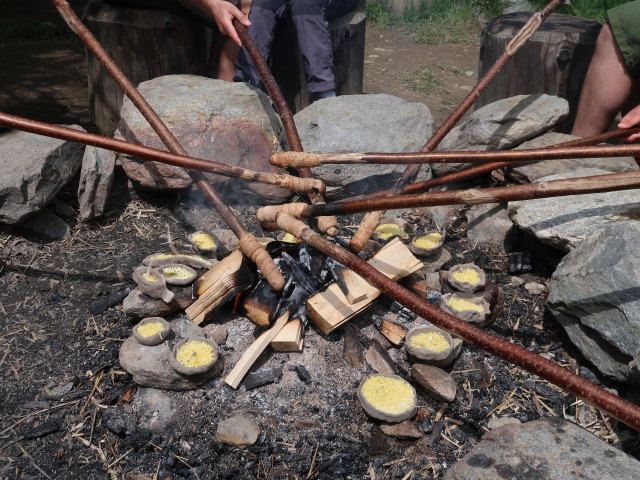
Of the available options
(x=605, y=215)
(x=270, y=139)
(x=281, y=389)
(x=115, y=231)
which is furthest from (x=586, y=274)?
(x=115, y=231)

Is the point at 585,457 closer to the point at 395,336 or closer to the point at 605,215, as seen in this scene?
the point at 395,336

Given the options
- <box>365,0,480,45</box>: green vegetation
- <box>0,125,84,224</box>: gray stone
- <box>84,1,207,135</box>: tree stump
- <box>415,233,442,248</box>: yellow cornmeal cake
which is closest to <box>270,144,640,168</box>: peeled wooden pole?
<box>415,233,442,248</box>: yellow cornmeal cake

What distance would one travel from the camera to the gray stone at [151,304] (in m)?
2.86

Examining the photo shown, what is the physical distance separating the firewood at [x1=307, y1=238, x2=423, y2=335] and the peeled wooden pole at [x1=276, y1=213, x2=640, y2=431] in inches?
10.7

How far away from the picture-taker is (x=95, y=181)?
146 inches

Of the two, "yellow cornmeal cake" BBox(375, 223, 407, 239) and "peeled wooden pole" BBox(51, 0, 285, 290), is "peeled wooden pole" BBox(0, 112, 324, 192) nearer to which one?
"peeled wooden pole" BBox(51, 0, 285, 290)

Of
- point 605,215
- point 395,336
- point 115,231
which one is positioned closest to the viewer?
point 395,336

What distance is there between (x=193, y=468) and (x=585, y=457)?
1.53 meters

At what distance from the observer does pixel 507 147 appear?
3.82 meters

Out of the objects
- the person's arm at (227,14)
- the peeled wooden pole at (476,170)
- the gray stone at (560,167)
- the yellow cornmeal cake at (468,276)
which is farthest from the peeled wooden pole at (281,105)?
the gray stone at (560,167)

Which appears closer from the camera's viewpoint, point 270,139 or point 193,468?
point 193,468

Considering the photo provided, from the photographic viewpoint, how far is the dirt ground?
7.82 feet

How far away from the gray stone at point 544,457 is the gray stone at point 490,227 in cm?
155

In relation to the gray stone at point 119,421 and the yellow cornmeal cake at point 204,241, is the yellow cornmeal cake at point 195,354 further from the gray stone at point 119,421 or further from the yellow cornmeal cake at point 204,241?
the yellow cornmeal cake at point 204,241
